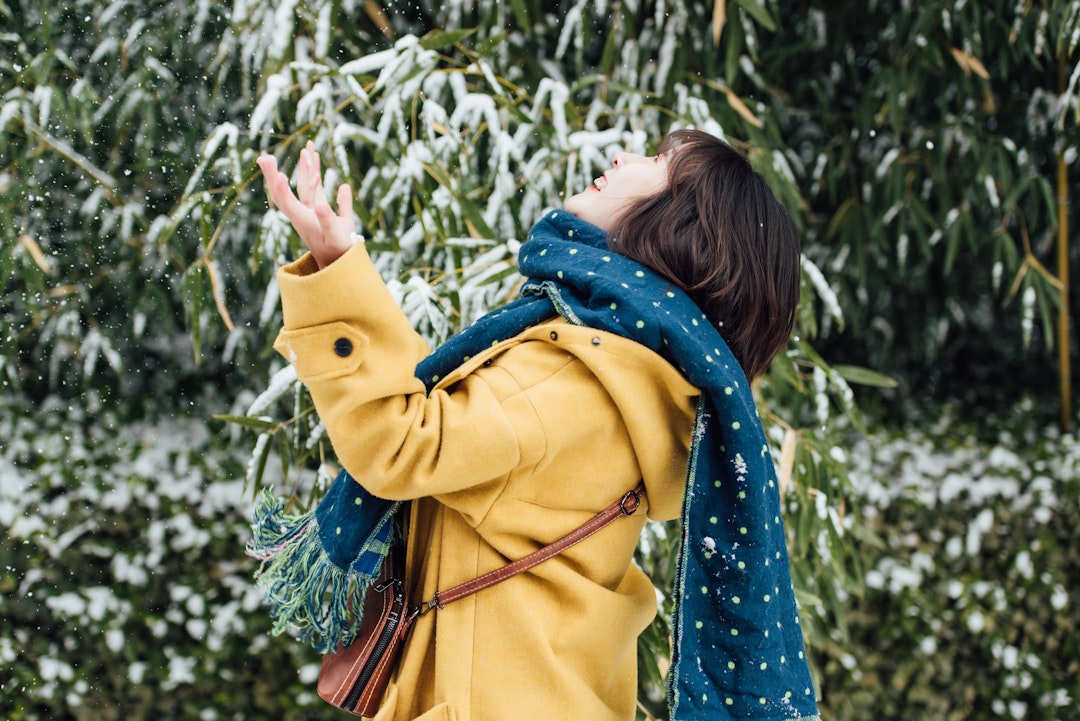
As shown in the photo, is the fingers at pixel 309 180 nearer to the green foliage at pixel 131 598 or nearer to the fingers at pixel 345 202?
the fingers at pixel 345 202

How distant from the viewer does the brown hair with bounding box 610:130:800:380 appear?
35.0 inches

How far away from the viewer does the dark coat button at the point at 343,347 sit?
749mm

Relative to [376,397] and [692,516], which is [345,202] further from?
[692,516]

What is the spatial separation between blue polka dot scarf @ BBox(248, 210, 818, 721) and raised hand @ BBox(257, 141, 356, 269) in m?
0.17

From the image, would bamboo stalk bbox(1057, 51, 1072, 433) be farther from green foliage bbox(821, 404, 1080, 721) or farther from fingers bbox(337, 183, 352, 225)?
fingers bbox(337, 183, 352, 225)

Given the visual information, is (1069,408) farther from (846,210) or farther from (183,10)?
(183,10)

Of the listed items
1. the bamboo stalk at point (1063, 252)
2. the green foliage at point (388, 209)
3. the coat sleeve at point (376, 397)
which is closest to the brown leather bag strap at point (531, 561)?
the coat sleeve at point (376, 397)

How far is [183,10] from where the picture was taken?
7.16 feet

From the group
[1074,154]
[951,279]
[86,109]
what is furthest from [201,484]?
[1074,154]

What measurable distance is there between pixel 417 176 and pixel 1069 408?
8.17ft

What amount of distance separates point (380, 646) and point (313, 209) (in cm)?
46

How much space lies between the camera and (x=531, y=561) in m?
0.88

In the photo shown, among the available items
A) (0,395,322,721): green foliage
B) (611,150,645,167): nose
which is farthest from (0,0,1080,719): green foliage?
(611,150,645,167): nose

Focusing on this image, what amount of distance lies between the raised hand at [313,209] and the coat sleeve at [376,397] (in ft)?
0.07
